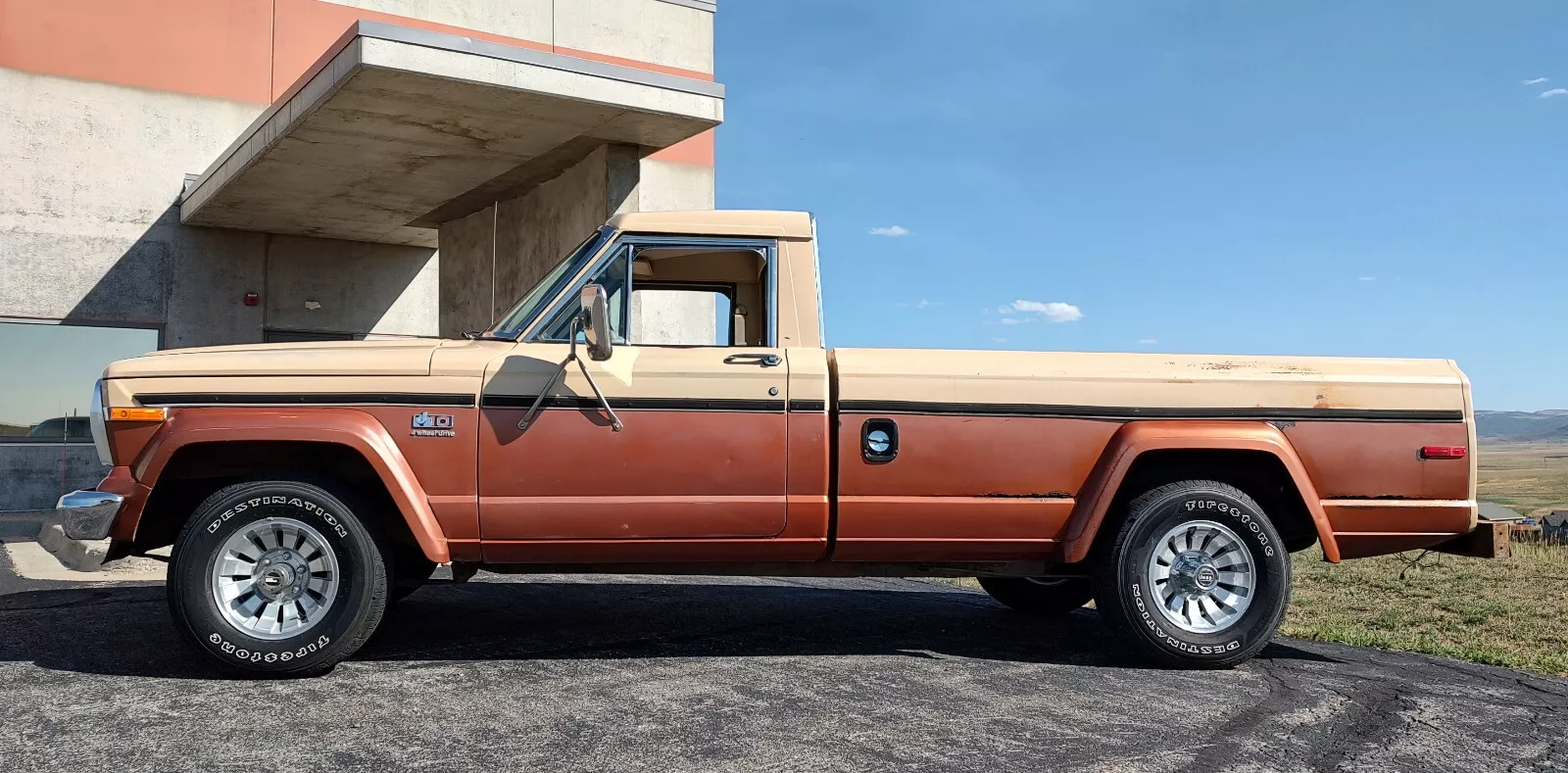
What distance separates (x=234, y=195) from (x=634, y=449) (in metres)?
9.98

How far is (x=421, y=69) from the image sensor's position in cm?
898

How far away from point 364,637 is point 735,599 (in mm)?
2821

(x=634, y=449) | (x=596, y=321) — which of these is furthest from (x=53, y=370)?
(x=596, y=321)

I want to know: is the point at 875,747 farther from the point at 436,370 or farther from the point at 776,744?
the point at 436,370

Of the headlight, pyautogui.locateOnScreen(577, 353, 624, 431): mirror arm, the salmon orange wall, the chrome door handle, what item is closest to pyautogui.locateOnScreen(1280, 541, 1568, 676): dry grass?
the chrome door handle

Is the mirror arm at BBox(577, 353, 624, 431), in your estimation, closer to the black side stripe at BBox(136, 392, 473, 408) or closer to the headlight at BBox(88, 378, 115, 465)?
the black side stripe at BBox(136, 392, 473, 408)

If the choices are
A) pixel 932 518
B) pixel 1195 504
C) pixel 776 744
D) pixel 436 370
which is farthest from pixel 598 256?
pixel 1195 504

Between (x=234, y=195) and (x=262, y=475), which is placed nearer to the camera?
(x=262, y=475)

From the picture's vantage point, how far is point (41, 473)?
14.1 m

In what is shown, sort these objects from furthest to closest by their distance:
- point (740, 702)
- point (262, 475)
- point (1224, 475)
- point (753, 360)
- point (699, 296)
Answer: point (699, 296) < point (1224, 475) < point (753, 360) < point (262, 475) < point (740, 702)

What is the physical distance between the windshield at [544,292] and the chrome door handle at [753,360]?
A: 2.78 ft

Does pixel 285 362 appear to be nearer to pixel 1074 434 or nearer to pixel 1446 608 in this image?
pixel 1074 434

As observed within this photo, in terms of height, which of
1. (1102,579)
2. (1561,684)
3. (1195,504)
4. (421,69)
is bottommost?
(1561,684)

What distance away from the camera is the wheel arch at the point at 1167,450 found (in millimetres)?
5168
